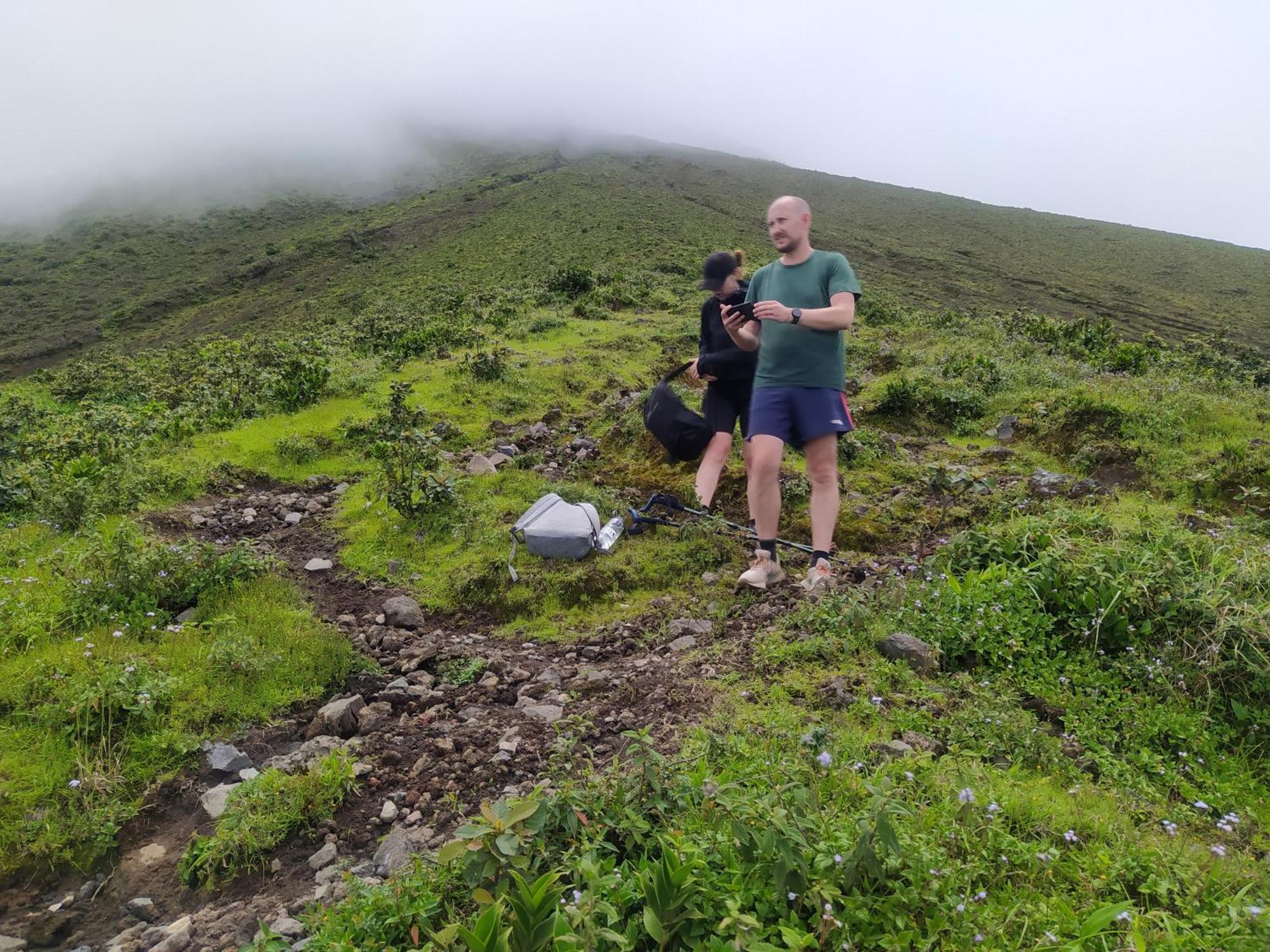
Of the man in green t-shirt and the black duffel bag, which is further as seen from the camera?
the black duffel bag

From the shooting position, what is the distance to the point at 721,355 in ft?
18.6

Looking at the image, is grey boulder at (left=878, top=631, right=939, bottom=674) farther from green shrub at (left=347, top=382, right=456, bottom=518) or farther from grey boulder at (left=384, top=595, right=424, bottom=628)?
green shrub at (left=347, top=382, right=456, bottom=518)

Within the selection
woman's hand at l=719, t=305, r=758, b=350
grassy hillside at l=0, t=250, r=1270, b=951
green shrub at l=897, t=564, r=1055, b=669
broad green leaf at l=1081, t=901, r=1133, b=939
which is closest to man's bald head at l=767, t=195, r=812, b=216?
woman's hand at l=719, t=305, r=758, b=350

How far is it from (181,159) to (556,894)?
120m

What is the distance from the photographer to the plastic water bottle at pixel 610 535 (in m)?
5.51

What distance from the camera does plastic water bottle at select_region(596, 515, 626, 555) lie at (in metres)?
5.51

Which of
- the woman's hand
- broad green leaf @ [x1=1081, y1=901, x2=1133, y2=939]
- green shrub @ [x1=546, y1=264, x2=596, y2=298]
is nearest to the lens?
broad green leaf @ [x1=1081, y1=901, x2=1133, y2=939]

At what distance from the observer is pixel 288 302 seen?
4381 cm

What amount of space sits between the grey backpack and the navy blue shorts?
61.9 inches

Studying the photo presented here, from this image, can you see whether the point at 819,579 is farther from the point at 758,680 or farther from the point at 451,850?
the point at 451,850

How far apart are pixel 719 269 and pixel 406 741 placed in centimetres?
416

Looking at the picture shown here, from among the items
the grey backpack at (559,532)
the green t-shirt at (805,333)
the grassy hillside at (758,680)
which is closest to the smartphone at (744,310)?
the green t-shirt at (805,333)

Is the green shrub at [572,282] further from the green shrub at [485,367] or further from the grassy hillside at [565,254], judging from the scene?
the green shrub at [485,367]

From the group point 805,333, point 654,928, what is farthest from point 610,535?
point 654,928
